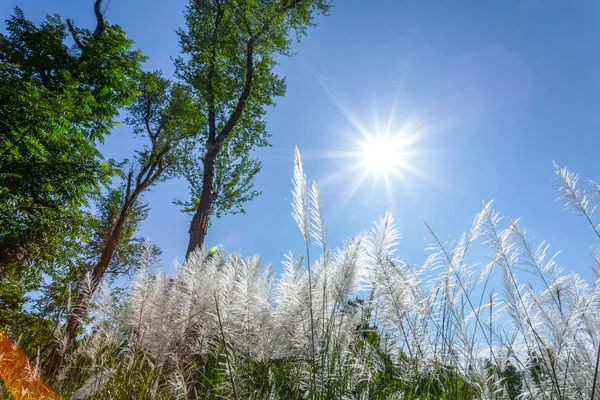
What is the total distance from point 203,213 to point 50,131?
116 inches

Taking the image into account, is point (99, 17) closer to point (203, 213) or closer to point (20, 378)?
point (203, 213)

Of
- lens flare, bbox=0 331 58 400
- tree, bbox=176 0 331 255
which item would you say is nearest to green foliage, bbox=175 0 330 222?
tree, bbox=176 0 331 255

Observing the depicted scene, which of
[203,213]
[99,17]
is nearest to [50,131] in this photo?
[203,213]

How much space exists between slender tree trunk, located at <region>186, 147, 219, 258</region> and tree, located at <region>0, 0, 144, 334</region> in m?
1.90

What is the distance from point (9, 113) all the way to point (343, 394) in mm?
6314

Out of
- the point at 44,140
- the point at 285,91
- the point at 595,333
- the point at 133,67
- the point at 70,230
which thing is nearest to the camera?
the point at 595,333

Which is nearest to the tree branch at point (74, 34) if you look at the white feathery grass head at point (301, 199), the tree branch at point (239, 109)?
the tree branch at point (239, 109)

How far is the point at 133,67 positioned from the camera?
850cm

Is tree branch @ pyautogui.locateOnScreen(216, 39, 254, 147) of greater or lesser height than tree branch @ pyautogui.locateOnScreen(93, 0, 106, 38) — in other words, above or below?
below

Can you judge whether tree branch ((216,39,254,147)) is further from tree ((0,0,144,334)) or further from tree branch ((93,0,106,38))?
tree branch ((93,0,106,38))

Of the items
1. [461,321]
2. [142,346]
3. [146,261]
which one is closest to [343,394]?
[461,321]

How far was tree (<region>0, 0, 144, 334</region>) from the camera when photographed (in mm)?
5508

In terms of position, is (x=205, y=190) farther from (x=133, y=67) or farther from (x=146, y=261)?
(x=146, y=261)

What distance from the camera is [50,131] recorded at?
19.3 ft
